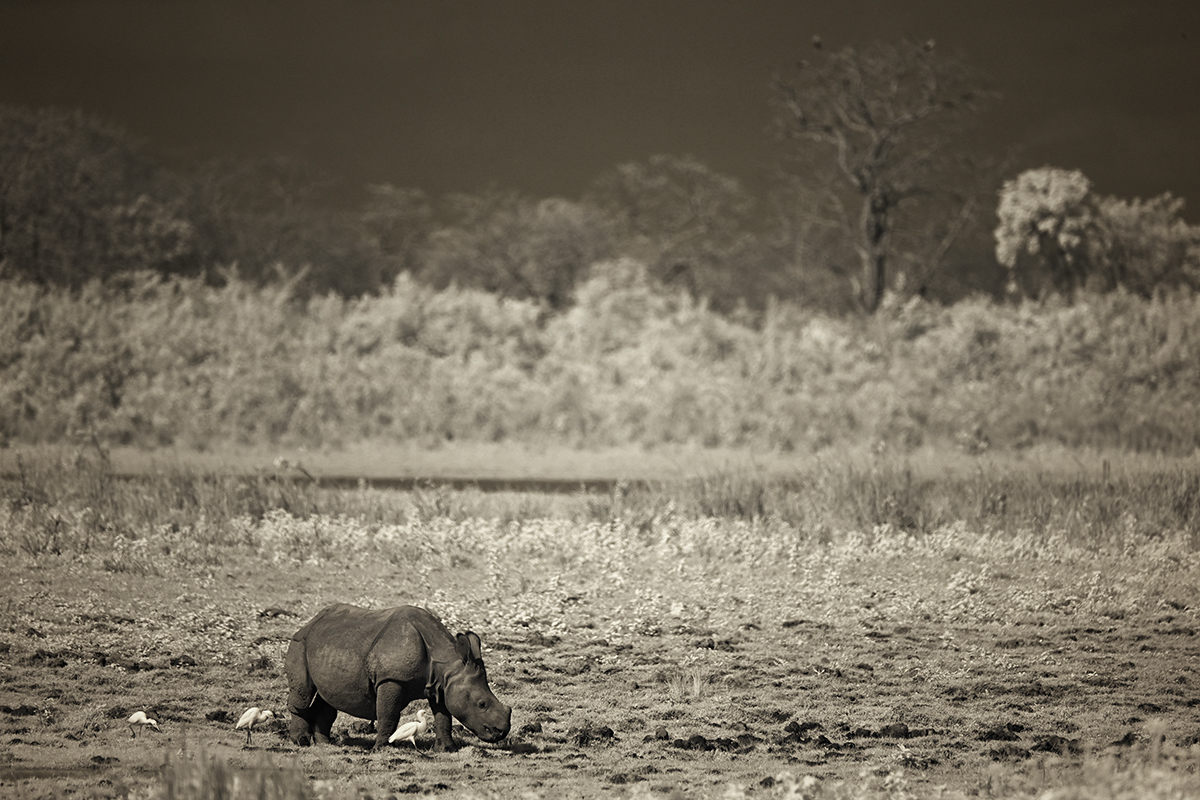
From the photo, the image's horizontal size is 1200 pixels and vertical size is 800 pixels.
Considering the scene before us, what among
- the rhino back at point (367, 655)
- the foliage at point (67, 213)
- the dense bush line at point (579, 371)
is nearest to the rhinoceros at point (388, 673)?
the rhino back at point (367, 655)

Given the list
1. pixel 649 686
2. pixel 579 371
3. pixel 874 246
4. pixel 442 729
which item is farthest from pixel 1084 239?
pixel 442 729

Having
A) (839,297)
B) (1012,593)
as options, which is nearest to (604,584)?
(1012,593)

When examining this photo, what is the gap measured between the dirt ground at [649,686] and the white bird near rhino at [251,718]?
82 mm

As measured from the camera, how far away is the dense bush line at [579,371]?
2081cm

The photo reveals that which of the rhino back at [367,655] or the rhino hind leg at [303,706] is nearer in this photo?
the rhino back at [367,655]

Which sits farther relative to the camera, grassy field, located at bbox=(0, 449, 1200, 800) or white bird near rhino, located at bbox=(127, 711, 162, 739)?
white bird near rhino, located at bbox=(127, 711, 162, 739)

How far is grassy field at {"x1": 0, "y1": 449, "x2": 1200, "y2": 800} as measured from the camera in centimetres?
532

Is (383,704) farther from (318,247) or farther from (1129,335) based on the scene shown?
(318,247)

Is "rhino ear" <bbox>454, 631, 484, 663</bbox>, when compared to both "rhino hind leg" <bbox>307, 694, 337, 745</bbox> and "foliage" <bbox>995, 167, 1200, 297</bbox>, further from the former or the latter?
"foliage" <bbox>995, 167, 1200, 297</bbox>

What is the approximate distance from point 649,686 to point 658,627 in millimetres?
1405

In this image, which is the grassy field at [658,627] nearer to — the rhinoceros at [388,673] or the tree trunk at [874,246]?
the rhinoceros at [388,673]

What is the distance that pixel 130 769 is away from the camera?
5195mm

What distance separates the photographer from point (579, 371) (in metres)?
24.5

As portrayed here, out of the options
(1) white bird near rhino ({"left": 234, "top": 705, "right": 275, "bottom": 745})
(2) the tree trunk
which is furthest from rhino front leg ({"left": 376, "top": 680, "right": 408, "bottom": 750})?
(2) the tree trunk
